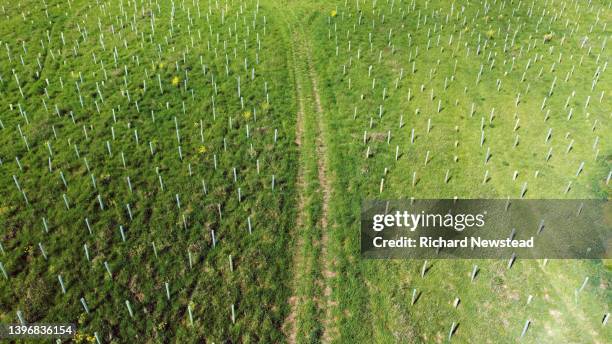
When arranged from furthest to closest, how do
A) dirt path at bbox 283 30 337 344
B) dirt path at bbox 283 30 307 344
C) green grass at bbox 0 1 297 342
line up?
dirt path at bbox 283 30 337 344
green grass at bbox 0 1 297 342
dirt path at bbox 283 30 307 344

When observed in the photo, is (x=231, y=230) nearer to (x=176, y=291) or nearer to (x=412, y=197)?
(x=176, y=291)

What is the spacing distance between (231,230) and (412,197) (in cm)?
895

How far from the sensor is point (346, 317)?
1551 cm

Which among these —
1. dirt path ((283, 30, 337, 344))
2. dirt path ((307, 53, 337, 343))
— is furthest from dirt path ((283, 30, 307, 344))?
dirt path ((307, 53, 337, 343))

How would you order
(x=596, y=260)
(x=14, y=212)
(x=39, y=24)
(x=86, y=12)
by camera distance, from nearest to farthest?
(x=596, y=260) < (x=14, y=212) < (x=39, y=24) < (x=86, y=12)

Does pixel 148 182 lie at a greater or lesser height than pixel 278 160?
greater

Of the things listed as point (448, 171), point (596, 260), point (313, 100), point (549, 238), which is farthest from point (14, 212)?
point (596, 260)

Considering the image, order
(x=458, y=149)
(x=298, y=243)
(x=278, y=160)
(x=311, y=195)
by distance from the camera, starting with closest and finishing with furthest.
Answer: (x=298, y=243), (x=311, y=195), (x=278, y=160), (x=458, y=149)

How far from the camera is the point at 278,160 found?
22.4 m

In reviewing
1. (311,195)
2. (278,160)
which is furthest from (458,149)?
(278,160)

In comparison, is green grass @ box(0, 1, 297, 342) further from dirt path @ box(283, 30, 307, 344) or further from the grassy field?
dirt path @ box(283, 30, 307, 344)

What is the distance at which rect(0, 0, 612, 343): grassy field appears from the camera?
1552cm

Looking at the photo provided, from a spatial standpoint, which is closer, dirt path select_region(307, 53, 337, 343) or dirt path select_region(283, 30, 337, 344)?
dirt path select_region(307, 53, 337, 343)

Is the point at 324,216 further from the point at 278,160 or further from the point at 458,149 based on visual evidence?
the point at 458,149
